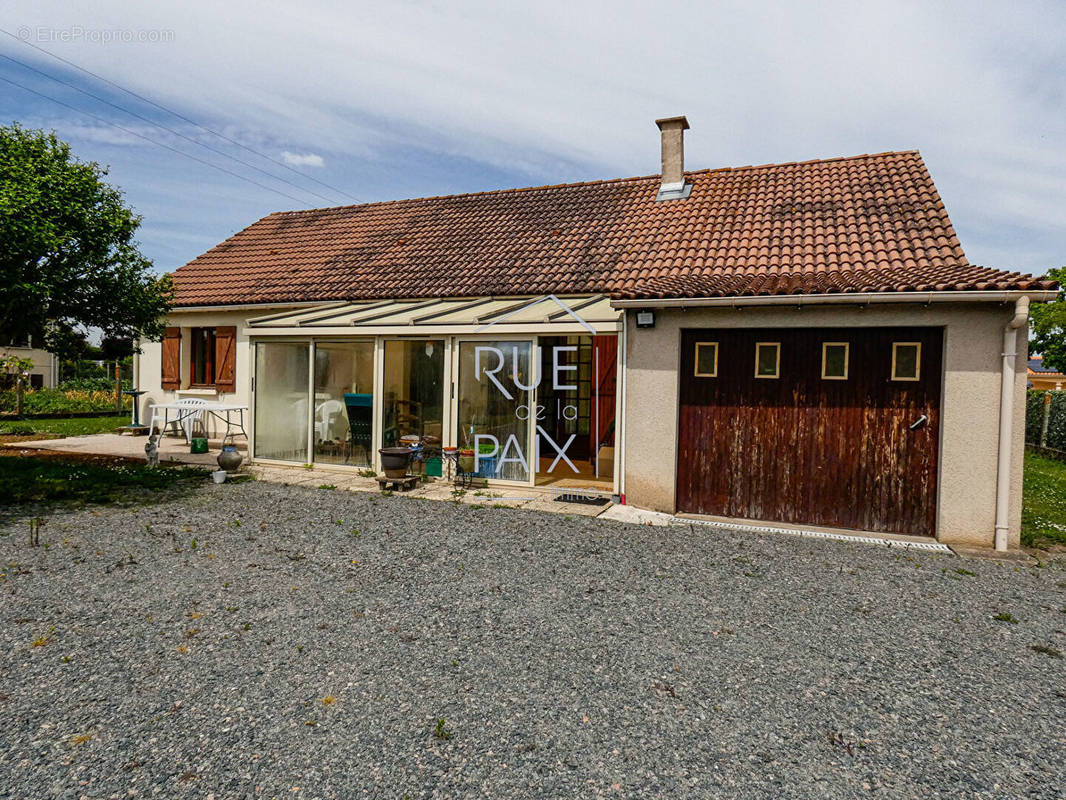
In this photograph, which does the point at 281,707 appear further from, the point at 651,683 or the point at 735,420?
the point at 735,420

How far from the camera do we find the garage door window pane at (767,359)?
28.3 ft

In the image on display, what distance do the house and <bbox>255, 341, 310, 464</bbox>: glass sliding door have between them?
1.7 inches

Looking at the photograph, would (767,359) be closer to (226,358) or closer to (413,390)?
(413,390)

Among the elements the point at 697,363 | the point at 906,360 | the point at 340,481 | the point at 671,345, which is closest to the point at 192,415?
the point at 340,481

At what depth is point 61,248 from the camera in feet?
27.1

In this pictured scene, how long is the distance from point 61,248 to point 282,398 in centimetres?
449

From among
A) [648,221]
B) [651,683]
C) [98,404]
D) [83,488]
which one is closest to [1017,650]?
[651,683]

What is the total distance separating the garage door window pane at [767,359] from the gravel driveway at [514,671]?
2690 mm

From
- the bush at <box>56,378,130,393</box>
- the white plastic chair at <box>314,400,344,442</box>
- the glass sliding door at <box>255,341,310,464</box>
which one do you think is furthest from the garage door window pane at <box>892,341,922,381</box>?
the bush at <box>56,378,130,393</box>

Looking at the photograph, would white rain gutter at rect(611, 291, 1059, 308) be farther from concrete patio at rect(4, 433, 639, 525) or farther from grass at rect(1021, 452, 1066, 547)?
grass at rect(1021, 452, 1066, 547)

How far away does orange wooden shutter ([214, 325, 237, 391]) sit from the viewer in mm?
15078

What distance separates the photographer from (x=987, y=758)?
10.8ft

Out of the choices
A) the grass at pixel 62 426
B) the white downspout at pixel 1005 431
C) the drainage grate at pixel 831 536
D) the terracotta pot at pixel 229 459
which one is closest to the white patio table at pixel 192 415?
the terracotta pot at pixel 229 459

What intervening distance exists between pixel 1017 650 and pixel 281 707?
17.3 feet
